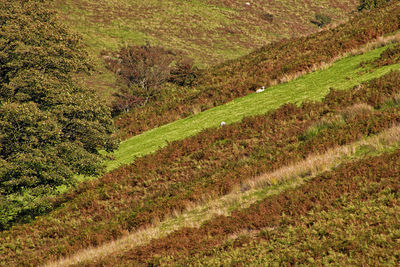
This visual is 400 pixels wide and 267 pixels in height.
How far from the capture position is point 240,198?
38.0 ft

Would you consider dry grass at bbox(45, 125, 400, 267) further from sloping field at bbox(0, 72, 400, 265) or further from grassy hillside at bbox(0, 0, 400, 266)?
sloping field at bbox(0, 72, 400, 265)

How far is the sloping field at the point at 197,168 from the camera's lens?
13531 millimetres

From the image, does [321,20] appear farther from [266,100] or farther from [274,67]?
[266,100]

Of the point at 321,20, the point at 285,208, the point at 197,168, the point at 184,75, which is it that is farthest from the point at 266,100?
the point at 321,20

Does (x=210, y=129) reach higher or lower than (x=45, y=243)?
higher

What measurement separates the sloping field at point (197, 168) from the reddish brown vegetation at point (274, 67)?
8.78 m

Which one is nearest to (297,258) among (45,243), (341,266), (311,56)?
(341,266)

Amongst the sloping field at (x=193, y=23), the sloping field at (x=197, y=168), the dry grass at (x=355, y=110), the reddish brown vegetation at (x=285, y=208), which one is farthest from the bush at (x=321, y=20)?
the reddish brown vegetation at (x=285, y=208)

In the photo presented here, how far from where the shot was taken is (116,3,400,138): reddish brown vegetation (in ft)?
88.0

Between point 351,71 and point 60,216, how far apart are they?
1937 cm

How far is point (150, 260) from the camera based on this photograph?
9.07 meters

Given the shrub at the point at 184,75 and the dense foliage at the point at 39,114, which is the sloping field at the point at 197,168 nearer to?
the dense foliage at the point at 39,114

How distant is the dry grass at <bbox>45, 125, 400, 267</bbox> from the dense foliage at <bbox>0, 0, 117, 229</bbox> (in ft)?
18.9

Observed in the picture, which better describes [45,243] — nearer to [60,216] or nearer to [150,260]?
[60,216]
